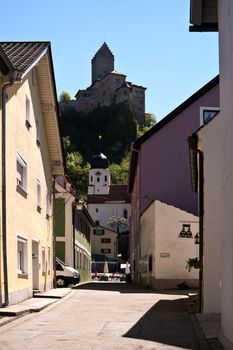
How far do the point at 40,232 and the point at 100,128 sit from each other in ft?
412

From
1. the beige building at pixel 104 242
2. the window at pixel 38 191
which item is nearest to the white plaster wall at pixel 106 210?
the beige building at pixel 104 242

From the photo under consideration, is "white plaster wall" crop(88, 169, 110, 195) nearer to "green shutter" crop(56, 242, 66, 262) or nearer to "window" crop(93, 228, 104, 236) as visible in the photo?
"window" crop(93, 228, 104, 236)

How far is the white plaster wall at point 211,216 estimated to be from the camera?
46.0 ft

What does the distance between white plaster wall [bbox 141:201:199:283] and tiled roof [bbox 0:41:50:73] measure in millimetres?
10884

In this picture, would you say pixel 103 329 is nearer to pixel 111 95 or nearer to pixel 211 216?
pixel 211 216

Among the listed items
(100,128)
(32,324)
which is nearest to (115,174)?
(100,128)

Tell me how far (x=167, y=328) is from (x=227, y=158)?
4.23 m

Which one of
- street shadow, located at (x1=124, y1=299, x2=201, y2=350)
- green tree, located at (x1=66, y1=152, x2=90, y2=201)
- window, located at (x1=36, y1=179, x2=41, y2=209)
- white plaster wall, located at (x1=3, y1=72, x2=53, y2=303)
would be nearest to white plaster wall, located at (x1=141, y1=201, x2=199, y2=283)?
white plaster wall, located at (x1=3, y1=72, x2=53, y2=303)

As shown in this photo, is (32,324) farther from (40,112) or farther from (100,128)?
(100,128)

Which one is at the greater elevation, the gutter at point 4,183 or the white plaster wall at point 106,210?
the gutter at point 4,183

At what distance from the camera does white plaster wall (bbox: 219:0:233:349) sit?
830 centimetres

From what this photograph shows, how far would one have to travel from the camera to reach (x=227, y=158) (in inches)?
350

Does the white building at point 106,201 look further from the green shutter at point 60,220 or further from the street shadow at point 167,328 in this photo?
the street shadow at point 167,328

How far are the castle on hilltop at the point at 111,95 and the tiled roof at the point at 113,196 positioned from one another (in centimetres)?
2437
